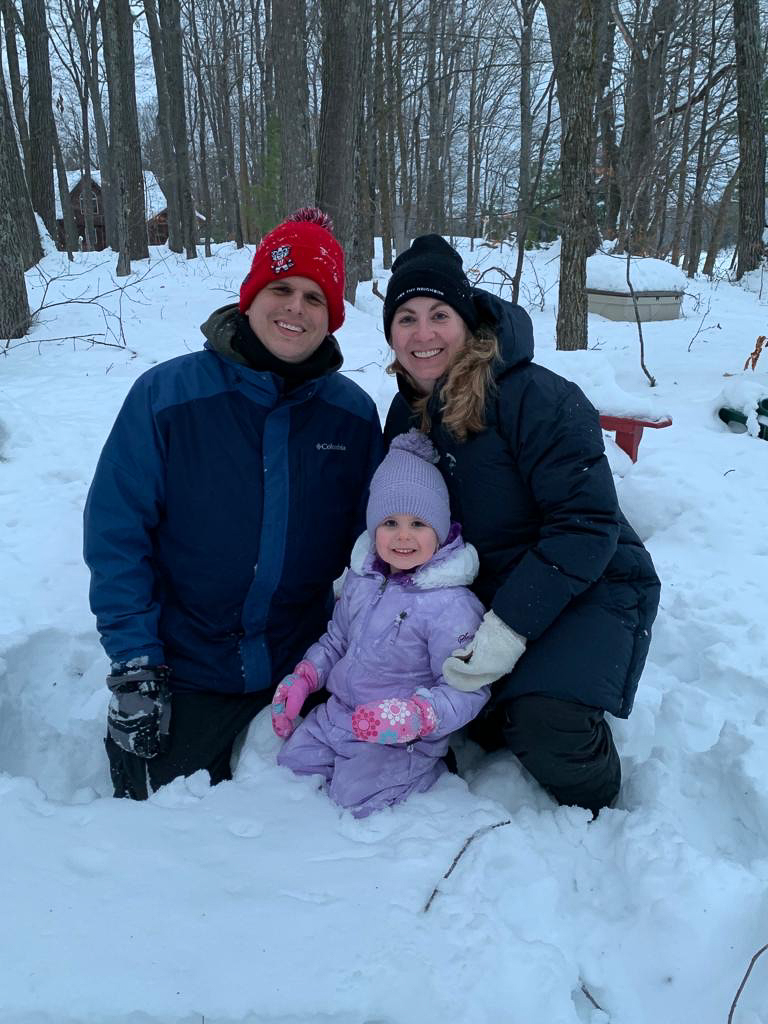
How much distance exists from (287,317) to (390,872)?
1.52m

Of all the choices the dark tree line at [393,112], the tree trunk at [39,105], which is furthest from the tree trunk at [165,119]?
the tree trunk at [39,105]

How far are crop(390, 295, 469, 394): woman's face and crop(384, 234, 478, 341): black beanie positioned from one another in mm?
22

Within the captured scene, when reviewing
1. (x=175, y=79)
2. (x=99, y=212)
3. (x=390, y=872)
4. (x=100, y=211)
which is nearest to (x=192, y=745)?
(x=390, y=872)

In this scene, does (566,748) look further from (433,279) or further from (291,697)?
(433,279)

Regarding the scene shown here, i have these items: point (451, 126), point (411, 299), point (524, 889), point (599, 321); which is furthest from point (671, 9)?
point (524, 889)

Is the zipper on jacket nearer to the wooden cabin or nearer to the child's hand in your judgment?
the child's hand

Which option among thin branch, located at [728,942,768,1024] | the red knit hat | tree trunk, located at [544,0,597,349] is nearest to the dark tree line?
tree trunk, located at [544,0,597,349]

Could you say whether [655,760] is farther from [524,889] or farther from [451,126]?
[451,126]

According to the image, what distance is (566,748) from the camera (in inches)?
75.7

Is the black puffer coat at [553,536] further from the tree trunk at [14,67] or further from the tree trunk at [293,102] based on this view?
the tree trunk at [14,67]

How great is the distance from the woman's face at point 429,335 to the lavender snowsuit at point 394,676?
50 centimetres

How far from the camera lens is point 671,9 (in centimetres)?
1209

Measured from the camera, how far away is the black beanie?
2.06 meters

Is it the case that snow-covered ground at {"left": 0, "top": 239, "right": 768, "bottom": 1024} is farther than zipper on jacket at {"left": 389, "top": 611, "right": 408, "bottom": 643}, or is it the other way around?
zipper on jacket at {"left": 389, "top": 611, "right": 408, "bottom": 643}
